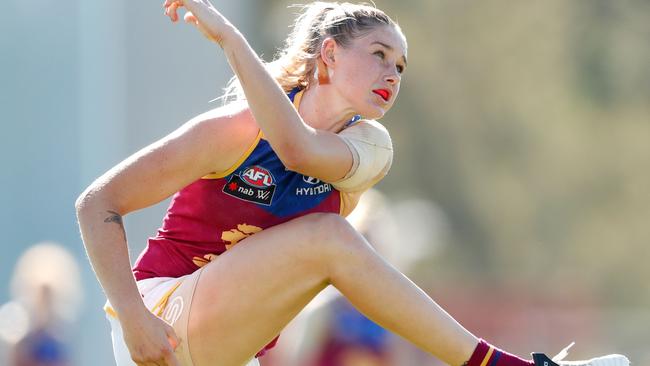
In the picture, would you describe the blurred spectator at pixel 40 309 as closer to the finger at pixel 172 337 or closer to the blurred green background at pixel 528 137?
the finger at pixel 172 337

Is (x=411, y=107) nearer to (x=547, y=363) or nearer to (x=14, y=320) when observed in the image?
(x=14, y=320)

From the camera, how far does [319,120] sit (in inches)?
127

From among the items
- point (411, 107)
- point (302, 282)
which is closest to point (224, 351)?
point (302, 282)

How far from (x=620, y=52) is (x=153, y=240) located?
1859 cm

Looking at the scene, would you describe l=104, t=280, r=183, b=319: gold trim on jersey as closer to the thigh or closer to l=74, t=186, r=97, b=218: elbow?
the thigh

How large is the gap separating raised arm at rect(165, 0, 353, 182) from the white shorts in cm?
44

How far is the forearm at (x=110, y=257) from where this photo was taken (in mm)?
2877

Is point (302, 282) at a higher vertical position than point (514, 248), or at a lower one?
lower

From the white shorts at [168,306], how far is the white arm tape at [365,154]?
1.55 feet

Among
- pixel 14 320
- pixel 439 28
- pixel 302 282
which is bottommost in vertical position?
pixel 14 320

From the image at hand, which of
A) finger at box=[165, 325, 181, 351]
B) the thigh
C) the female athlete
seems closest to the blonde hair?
the female athlete

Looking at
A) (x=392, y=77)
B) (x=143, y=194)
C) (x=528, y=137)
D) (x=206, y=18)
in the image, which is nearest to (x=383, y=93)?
(x=392, y=77)

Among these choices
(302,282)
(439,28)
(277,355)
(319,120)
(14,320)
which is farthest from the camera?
(439,28)

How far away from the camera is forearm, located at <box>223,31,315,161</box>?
2857 mm
